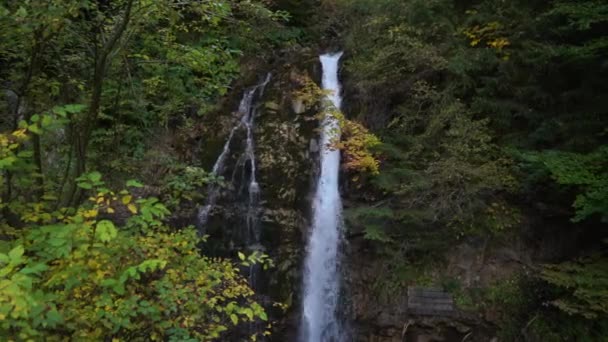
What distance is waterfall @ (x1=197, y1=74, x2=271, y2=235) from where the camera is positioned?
816 cm

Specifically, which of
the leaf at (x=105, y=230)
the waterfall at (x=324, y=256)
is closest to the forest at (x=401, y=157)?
the waterfall at (x=324, y=256)

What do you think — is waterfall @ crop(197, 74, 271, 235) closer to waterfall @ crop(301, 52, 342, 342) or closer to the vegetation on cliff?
waterfall @ crop(301, 52, 342, 342)

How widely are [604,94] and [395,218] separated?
3695 mm

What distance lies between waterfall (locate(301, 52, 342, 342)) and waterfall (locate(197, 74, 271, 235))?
1.17 metres

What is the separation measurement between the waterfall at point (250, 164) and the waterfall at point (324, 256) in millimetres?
1172

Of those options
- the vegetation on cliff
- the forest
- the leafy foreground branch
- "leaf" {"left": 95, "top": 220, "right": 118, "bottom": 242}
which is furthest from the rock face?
"leaf" {"left": 95, "top": 220, "right": 118, "bottom": 242}

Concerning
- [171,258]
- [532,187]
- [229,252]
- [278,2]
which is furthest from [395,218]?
[278,2]

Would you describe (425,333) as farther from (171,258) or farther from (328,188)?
(171,258)

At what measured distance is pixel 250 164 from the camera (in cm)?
878

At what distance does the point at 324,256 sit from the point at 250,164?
2.46 metres

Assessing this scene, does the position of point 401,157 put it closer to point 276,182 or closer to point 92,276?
point 276,182

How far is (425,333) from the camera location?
7.01 m

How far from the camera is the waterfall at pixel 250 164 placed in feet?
26.8

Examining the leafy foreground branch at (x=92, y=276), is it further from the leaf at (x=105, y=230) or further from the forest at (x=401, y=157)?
the forest at (x=401, y=157)
